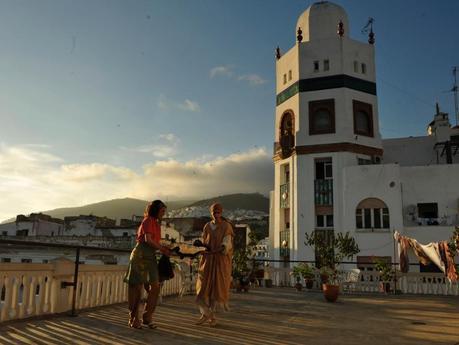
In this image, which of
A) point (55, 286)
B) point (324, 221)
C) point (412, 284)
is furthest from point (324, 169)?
point (55, 286)

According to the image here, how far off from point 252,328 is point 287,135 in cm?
2115

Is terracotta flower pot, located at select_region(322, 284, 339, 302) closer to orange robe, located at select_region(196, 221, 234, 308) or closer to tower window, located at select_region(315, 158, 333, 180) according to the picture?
orange robe, located at select_region(196, 221, 234, 308)

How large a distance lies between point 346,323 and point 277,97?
23040 mm

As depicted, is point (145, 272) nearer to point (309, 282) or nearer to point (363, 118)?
point (309, 282)

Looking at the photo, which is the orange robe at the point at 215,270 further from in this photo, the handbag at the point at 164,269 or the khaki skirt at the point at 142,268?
the khaki skirt at the point at 142,268

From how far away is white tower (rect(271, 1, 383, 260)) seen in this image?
81.5ft

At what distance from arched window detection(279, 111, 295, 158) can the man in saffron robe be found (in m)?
19.8

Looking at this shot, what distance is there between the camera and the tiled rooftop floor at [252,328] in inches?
204

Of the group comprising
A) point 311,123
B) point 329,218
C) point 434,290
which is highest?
point 311,123

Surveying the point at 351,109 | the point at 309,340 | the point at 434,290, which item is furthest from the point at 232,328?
the point at 351,109

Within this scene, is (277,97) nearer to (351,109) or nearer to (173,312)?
(351,109)

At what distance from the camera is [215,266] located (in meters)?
6.73

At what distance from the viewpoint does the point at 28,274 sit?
635 centimetres

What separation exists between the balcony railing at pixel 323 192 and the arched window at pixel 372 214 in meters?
1.80
